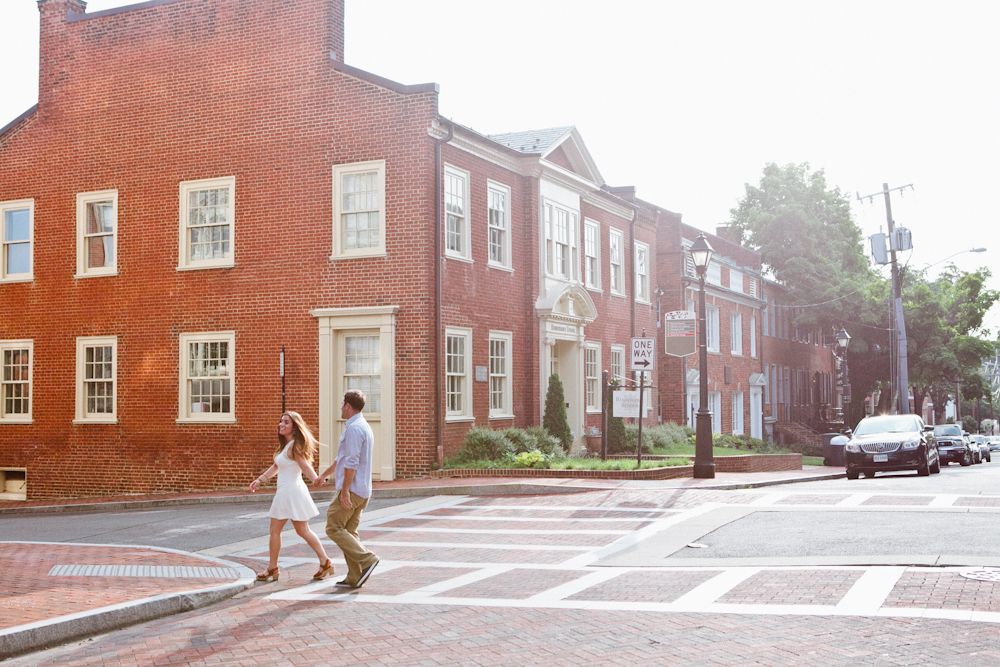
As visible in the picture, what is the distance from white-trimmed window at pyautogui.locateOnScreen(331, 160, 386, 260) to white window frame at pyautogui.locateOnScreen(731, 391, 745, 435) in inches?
961

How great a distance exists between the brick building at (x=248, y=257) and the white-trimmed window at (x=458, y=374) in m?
0.05

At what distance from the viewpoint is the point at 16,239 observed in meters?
26.5

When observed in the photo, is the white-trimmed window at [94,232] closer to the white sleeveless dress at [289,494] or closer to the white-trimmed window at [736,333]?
the white sleeveless dress at [289,494]

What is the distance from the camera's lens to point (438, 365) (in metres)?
22.2

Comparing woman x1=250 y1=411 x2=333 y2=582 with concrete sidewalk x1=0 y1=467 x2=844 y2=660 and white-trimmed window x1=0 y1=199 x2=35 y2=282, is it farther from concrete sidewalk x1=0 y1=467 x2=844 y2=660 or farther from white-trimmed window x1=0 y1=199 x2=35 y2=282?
white-trimmed window x1=0 y1=199 x2=35 y2=282

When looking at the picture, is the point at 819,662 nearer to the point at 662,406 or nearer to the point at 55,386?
the point at 55,386

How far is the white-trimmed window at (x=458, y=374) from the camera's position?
75.1ft

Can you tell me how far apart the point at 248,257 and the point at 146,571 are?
1325cm

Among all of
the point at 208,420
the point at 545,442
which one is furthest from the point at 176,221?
the point at 545,442

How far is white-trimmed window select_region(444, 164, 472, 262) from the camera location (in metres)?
23.1

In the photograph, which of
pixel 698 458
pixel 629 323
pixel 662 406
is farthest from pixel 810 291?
pixel 698 458

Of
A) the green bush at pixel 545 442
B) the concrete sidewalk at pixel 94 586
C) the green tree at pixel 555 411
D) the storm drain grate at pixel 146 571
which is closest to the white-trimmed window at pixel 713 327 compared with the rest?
the green tree at pixel 555 411

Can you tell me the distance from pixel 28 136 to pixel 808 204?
1493 inches

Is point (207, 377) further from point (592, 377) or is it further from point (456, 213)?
point (592, 377)
